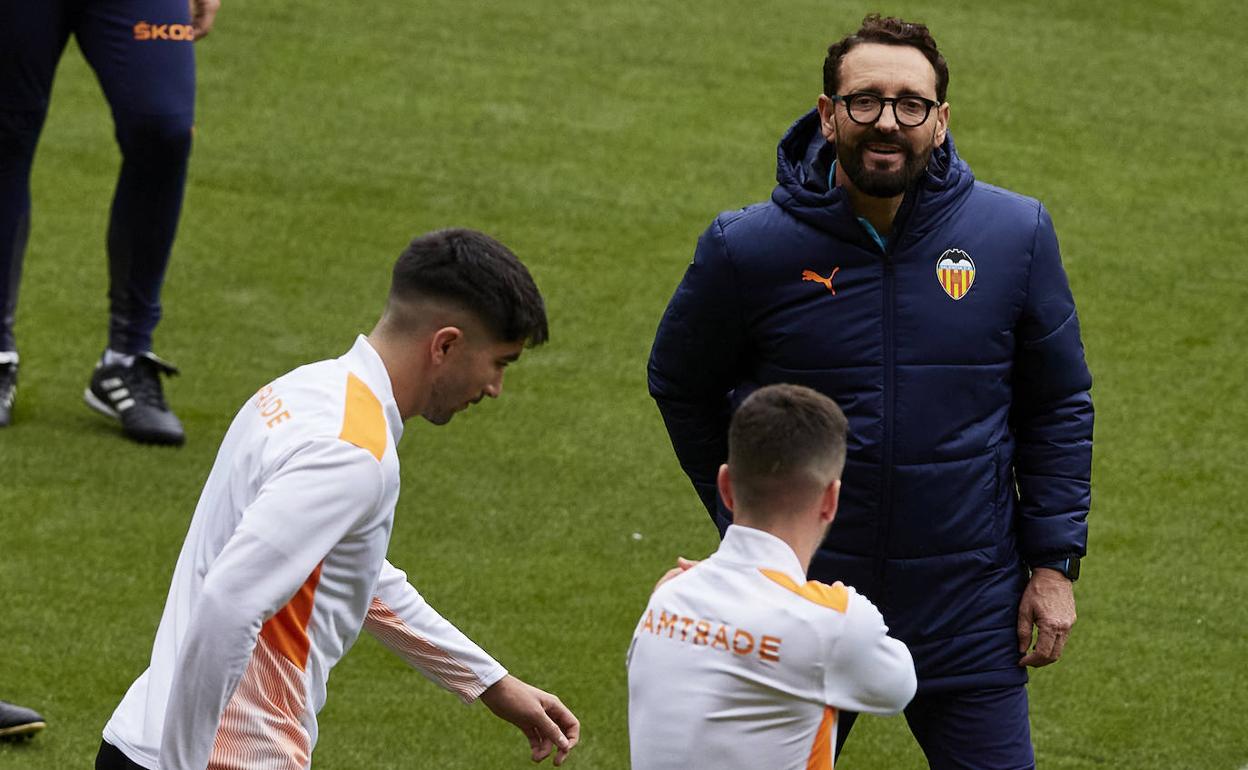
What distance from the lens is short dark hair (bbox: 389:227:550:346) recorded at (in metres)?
2.96

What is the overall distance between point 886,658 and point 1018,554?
0.92 metres

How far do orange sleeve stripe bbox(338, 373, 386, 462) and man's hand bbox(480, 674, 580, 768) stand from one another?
651 mm

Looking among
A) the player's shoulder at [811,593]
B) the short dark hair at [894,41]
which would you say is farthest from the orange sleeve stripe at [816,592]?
the short dark hair at [894,41]

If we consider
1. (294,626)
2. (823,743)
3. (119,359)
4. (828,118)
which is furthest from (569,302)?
(823,743)

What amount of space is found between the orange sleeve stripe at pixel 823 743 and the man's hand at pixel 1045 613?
2.62ft

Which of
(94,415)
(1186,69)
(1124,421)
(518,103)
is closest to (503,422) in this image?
(94,415)

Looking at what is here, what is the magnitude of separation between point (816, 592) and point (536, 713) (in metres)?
0.75

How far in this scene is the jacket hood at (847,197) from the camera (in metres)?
3.41

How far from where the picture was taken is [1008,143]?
8844 mm

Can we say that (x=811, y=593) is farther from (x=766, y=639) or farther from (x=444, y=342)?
(x=444, y=342)

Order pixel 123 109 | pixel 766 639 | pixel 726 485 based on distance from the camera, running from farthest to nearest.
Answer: pixel 123 109, pixel 726 485, pixel 766 639

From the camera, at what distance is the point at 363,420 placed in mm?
2816

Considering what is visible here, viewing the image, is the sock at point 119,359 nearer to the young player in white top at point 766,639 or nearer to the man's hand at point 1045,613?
the man's hand at point 1045,613

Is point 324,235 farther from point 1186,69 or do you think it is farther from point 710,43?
point 1186,69
